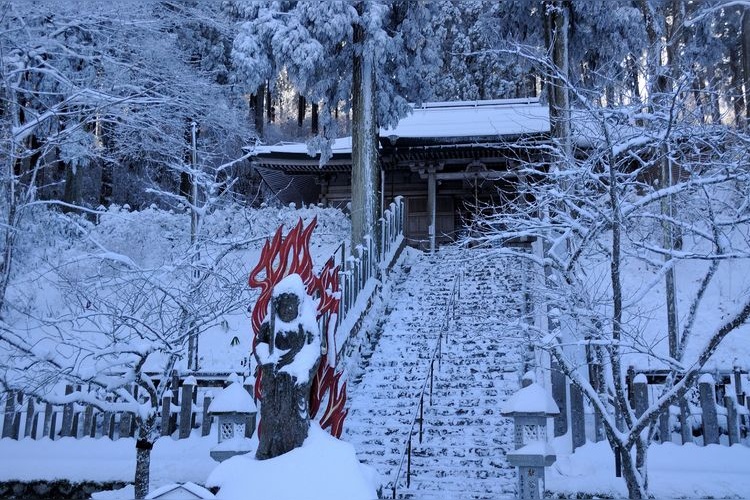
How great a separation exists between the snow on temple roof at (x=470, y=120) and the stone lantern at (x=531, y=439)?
1016 centimetres

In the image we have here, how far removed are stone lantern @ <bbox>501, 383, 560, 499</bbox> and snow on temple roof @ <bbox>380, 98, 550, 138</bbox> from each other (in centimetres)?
1016

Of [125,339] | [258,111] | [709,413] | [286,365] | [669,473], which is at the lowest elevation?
[669,473]

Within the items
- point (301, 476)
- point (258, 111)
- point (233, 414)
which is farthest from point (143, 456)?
point (258, 111)

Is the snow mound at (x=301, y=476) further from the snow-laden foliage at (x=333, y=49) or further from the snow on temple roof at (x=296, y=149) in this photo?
the snow on temple roof at (x=296, y=149)

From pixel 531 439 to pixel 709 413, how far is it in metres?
2.73

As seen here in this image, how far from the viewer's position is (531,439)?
21.2 feet

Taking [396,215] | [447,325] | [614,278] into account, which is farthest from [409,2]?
[614,278]

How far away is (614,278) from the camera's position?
20.1 feet

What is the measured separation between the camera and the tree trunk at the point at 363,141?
1347cm

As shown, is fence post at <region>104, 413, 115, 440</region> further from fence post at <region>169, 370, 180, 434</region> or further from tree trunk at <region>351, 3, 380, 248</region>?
tree trunk at <region>351, 3, 380, 248</region>

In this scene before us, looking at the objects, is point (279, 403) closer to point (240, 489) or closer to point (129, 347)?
point (240, 489)

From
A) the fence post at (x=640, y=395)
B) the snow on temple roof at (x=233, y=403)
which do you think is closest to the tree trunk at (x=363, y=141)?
the fence post at (x=640, y=395)

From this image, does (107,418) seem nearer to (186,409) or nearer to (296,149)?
(186,409)

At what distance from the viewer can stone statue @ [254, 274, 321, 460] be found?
5.15 m
